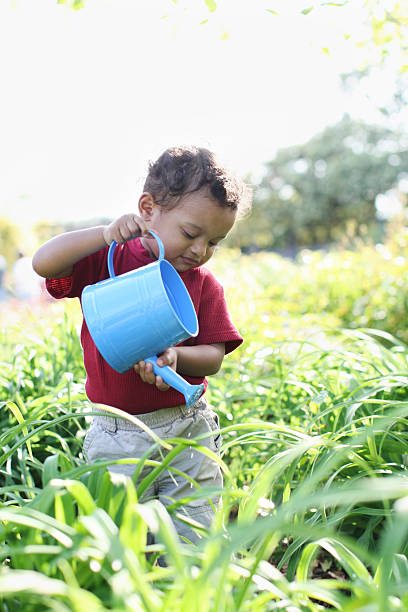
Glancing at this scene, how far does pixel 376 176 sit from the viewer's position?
2538cm

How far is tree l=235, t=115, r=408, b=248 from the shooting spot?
2556cm

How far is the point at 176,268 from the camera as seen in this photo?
1472 mm

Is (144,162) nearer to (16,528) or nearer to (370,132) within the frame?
(16,528)

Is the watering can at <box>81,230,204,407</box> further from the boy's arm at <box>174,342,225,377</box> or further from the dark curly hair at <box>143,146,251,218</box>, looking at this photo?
the dark curly hair at <box>143,146,251,218</box>

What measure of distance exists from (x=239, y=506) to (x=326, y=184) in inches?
1063

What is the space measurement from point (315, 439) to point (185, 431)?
62cm

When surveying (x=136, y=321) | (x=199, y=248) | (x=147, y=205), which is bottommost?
(x=136, y=321)

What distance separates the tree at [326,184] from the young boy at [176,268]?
74.3 ft

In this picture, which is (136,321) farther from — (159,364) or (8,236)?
(8,236)

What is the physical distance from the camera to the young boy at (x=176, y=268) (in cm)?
140

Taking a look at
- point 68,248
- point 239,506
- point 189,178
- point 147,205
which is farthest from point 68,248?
point 239,506

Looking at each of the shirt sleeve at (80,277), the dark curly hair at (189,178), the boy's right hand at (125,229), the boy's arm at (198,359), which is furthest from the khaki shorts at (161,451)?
the dark curly hair at (189,178)

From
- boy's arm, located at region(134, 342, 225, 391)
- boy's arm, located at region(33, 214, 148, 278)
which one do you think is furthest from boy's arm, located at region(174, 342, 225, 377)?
boy's arm, located at region(33, 214, 148, 278)

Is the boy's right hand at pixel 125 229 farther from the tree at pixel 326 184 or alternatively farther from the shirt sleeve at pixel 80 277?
the tree at pixel 326 184
